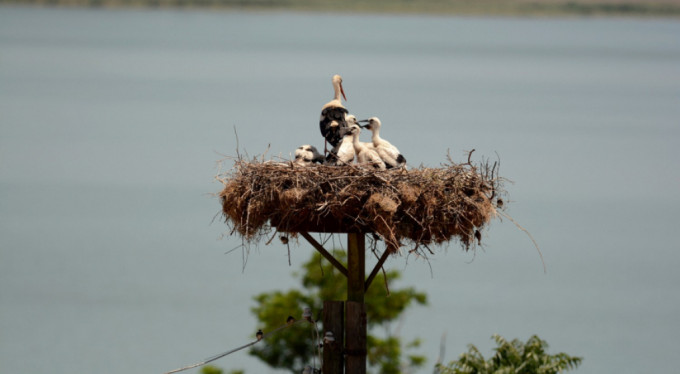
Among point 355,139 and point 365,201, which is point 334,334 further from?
point 355,139

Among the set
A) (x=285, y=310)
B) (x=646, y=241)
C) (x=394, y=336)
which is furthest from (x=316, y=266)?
(x=646, y=241)

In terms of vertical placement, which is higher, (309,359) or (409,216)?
(409,216)

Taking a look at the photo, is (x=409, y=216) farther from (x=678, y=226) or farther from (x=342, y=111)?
(x=678, y=226)

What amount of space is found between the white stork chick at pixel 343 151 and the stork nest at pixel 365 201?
15.1 inches

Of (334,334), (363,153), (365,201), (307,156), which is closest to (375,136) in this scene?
(363,153)

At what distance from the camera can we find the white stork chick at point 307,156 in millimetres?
10289

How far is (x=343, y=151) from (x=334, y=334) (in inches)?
60.2

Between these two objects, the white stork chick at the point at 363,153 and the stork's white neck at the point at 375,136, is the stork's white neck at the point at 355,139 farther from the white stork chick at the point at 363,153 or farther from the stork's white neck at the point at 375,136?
the stork's white neck at the point at 375,136

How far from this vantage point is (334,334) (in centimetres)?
1020

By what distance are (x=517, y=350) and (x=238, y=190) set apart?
7.66m

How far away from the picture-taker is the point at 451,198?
9.93 metres

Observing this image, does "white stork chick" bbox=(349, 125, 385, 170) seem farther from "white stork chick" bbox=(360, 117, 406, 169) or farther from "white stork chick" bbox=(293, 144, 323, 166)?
"white stork chick" bbox=(293, 144, 323, 166)

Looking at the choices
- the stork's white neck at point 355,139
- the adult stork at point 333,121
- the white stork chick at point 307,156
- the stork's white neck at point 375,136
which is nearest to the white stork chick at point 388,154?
the stork's white neck at point 375,136

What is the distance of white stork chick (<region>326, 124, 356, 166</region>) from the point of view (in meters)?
10.4
